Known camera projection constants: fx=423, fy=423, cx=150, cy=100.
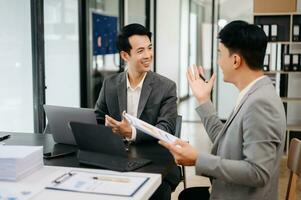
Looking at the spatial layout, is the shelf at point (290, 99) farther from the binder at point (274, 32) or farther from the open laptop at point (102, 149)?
the open laptop at point (102, 149)

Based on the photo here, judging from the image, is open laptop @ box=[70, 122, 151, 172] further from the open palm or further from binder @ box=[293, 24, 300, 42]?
binder @ box=[293, 24, 300, 42]

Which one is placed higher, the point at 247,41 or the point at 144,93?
the point at 247,41

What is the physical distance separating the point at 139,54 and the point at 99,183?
1129 millimetres

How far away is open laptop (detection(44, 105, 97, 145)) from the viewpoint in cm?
214

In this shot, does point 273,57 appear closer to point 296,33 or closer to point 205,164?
point 296,33

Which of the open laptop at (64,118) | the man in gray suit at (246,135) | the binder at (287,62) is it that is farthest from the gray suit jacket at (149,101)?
the binder at (287,62)

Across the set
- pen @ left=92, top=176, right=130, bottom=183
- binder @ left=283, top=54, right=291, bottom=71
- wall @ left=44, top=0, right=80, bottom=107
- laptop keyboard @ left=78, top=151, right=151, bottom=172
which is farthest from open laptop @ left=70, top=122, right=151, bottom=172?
binder @ left=283, top=54, right=291, bottom=71

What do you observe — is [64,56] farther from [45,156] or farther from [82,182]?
[82,182]

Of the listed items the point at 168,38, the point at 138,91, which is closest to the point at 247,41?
the point at 138,91

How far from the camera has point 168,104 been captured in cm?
248

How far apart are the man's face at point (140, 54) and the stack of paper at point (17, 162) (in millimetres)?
951

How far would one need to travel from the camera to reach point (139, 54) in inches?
101

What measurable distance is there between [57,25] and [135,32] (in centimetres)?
184

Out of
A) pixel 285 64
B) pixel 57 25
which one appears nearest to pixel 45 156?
pixel 57 25
